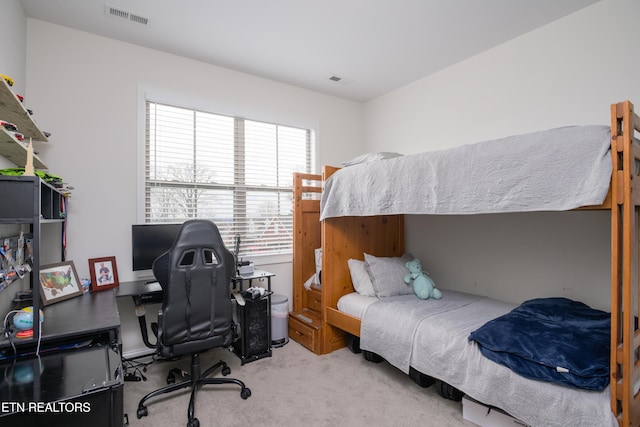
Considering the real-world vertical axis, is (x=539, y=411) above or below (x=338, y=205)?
below

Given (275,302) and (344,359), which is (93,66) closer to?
(275,302)

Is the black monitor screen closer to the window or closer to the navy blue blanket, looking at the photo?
the window

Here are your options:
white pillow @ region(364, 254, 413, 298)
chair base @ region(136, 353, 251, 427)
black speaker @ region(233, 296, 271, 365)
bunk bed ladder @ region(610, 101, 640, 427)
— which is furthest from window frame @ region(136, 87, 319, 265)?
bunk bed ladder @ region(610, 101, 640, 427)

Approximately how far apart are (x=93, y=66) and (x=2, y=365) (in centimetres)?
226

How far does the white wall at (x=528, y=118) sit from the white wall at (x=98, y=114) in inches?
94.6

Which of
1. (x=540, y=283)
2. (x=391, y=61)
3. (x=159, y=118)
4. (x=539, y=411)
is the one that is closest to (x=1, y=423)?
(x=539, y=411)

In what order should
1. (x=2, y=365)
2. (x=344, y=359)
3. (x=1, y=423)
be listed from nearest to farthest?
(x=1, y=423) < (x=2, y=365) < (x=344, y=359)

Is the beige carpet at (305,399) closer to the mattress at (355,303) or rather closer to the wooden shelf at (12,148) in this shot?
the mattress at (355,303)

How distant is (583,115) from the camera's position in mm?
2297

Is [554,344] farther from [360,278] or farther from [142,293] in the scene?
[142,293]

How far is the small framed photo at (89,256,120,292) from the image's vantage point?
7.82ft

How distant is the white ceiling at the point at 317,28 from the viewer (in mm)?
2223

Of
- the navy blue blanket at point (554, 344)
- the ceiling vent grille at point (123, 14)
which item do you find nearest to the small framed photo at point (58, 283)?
the ceiling vent grille at point (123, 14)

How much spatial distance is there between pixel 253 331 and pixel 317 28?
8.24ft
